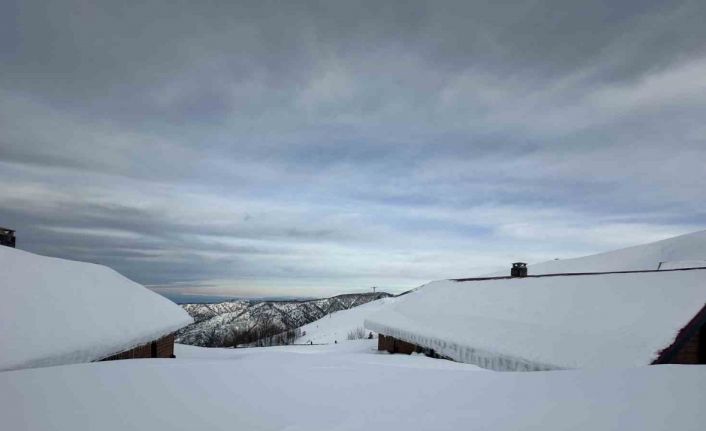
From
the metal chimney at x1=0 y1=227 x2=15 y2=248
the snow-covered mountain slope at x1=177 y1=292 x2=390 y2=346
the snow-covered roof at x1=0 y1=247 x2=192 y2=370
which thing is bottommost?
the snow-covered mountain slope at x1=177 y1=292 x2=390 y2=346

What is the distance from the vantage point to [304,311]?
143m

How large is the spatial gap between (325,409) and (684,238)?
78552 mm

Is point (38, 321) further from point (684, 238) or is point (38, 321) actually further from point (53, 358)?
point (684, 238)

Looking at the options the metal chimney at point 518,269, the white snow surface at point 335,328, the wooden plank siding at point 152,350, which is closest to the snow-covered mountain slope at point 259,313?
the white snow surface at point 335,328

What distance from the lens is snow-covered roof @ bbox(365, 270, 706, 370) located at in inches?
416

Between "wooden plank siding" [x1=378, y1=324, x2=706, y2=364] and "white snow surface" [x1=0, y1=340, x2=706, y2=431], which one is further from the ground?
"white snow surface" [x1=0, y1=340, x2=706, y2=431]

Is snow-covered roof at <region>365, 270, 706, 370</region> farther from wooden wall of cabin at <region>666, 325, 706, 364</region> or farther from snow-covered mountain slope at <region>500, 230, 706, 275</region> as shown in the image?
snow-covered mountain slope at <region>500, 230, 706, 275</region>

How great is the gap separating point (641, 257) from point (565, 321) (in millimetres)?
60438

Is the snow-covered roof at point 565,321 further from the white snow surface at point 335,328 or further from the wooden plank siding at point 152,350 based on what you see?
the white snow surface at point 335,328

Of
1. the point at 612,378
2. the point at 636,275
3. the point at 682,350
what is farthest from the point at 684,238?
the point at 612,378

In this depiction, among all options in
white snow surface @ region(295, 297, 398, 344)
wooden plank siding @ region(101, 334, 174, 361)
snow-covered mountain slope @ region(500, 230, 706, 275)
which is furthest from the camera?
snow-covered mountain slope @ region(500, 230, 706, 275)

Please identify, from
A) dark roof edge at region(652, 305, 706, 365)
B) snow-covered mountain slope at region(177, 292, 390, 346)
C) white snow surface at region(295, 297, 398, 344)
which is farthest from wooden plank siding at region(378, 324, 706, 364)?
snow-covered mountain slope at region(177, 292, 390, 346)

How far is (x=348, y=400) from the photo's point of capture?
3.41 meters

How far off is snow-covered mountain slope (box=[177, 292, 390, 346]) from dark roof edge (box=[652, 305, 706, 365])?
10540cm
